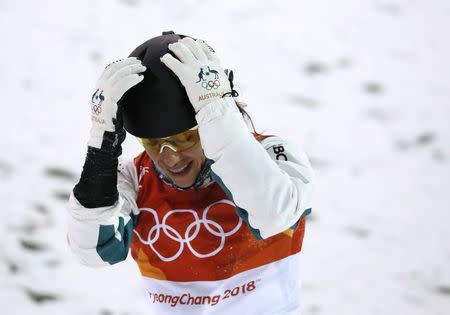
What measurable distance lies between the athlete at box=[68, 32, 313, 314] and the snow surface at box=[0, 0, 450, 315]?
1.65 meters

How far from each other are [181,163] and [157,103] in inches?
9.8

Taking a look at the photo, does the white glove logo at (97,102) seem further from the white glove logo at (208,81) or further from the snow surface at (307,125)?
the snow surface at (307,125)

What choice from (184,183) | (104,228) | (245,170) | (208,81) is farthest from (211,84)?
(104,228)

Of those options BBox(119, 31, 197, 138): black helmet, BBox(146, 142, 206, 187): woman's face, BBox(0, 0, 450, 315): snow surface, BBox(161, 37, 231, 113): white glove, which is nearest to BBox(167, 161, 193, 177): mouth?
BBox(146, 142, 206, 187): woman's face

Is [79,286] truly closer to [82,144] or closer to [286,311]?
[82,144]

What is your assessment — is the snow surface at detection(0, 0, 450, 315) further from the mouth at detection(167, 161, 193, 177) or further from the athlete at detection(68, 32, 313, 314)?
the mouth at detection(167, 161, 193, 177)

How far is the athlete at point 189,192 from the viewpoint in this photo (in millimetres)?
2342

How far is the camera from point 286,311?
2.88 m

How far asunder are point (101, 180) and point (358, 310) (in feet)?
8.23

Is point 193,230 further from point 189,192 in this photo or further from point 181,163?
point 181,163

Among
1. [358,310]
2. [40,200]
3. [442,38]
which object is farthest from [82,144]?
[442,38]

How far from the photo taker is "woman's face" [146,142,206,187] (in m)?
2.51

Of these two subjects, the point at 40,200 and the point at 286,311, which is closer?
the point at 286,311

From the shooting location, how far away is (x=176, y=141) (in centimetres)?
249
